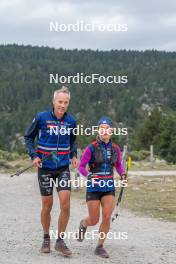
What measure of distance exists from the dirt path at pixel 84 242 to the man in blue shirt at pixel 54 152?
15.6 inches

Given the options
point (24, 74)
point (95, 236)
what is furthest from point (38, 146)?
point (24, 74)

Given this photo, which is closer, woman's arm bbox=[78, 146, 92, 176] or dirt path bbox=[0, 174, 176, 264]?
dirt path bbox=[0, 174, 176, 264]

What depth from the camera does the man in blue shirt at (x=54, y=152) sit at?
23.3 ft

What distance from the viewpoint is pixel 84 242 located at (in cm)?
805

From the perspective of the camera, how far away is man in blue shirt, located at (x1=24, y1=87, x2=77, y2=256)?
23.3 feet

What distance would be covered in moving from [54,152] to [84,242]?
1661 millimetres

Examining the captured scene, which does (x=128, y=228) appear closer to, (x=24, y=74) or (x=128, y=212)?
(x=128, y=212)

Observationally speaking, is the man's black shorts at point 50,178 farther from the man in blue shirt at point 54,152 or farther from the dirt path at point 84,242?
the dirt path at point 84,242

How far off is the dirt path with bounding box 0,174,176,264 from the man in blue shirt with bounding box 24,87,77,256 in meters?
0.40

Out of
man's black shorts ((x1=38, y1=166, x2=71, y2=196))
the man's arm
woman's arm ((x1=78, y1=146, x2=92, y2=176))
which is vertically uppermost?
the man's arm

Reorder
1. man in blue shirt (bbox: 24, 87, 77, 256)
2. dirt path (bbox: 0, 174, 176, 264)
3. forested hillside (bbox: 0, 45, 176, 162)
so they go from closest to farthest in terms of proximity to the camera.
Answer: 1. dirt path (bbox: 0, 174, 176, 264)
2. man in blue shirt (bbox: 24, 87, 77, 256)
3. forested hillside (bbox: 0, 45, 176, 162)
